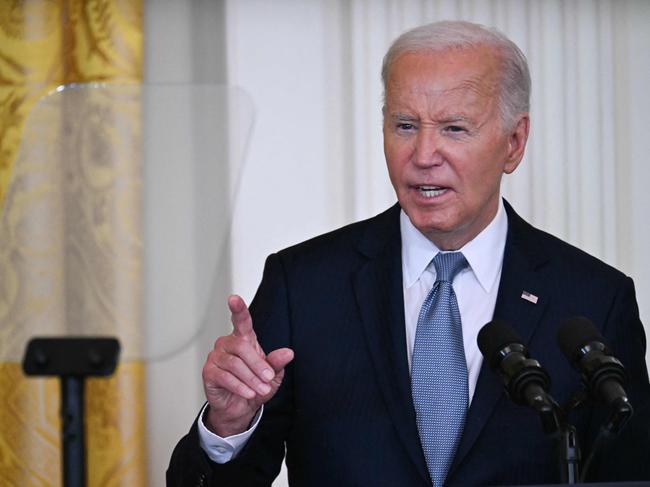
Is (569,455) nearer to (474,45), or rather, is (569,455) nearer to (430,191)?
(430,191)

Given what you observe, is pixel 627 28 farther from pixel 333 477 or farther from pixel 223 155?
pixel 333 477

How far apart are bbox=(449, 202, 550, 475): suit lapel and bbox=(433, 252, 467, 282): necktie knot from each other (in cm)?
9

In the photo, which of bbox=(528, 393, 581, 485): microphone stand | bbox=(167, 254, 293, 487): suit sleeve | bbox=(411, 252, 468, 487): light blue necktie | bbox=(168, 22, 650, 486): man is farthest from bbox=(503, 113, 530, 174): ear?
bbox=(528, 393, 581, 485): microphone stand

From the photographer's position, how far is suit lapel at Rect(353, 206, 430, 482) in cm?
207

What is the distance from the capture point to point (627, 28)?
373cm

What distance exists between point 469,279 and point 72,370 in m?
1.10

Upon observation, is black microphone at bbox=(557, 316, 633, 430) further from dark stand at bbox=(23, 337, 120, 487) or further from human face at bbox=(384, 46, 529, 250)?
dark stand at bbox=(23, 337, 120, 487)

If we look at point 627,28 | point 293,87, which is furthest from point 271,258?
point 627,28

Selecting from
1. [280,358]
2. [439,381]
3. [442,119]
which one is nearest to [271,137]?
[442,119]

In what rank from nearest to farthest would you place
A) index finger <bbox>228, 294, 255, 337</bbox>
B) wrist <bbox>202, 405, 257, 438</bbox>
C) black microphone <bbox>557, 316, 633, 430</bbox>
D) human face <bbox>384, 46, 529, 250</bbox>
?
black microphone <bbox>557, 316, 633, 430</bbox>
index finger <bbox>228, 294, 255, 337</bbox>
wrist <bbox>202, 405, 257, 438</bbox>
human face <bbox>384, 46, 529, 250</bbox>

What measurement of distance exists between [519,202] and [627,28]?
72cm

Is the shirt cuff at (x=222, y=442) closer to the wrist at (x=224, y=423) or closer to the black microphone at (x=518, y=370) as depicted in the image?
the wrist at (x=224, y=423)

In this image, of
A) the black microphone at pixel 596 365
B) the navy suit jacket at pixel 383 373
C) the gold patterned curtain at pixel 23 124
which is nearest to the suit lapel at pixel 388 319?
the navy suit jacket at pixel 383 373

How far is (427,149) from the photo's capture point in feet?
6.84
